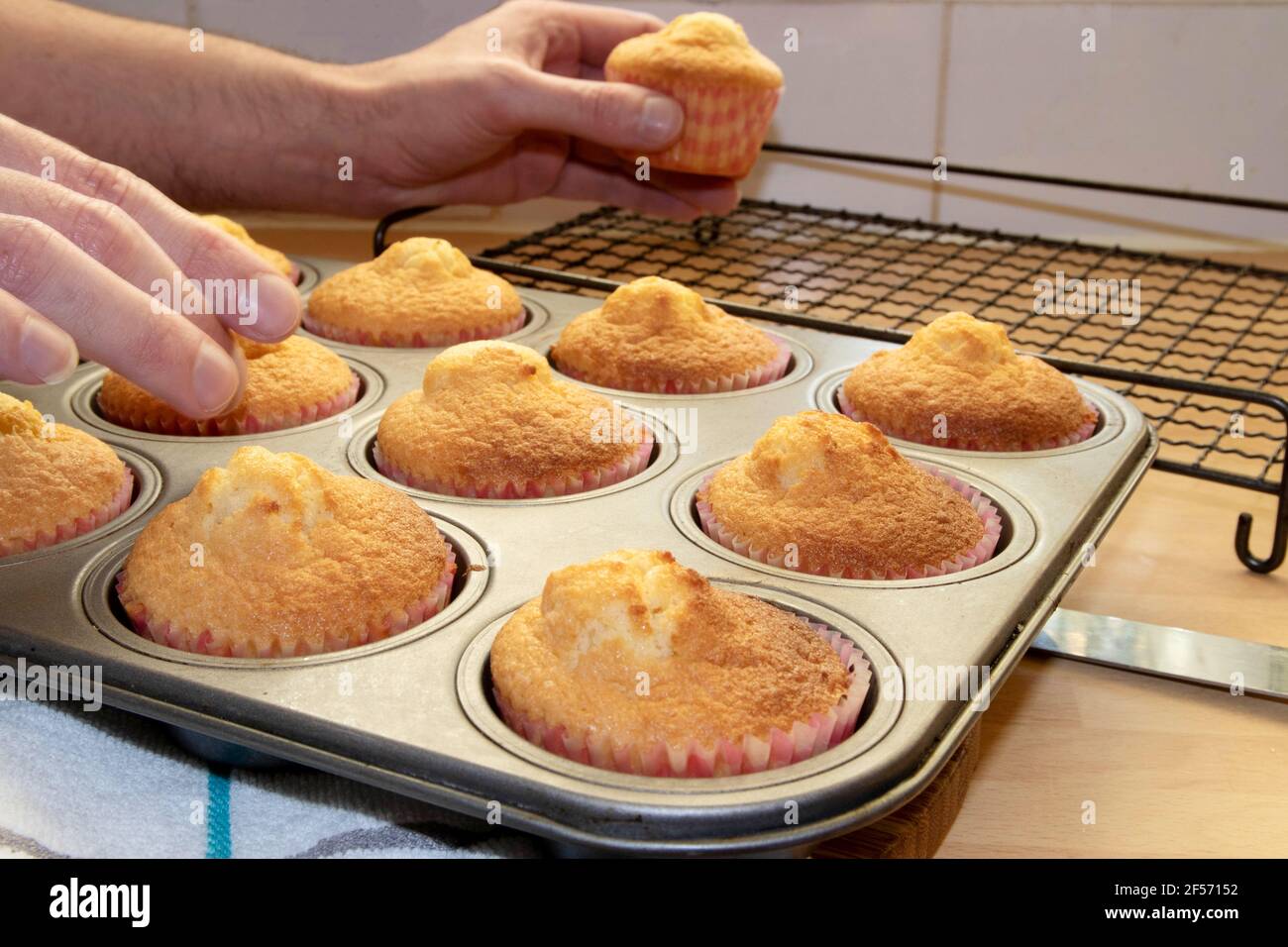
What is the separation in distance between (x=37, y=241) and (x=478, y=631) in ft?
1.79

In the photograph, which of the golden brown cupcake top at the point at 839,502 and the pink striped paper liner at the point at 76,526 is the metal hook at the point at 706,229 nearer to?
the golden brown cupcake top at the point at 839,502

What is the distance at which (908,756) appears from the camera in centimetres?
96

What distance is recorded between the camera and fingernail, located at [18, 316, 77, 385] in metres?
1.13

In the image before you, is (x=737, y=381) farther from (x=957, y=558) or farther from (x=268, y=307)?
(x=268, y=307)

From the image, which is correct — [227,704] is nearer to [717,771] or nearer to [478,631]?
[478,631]

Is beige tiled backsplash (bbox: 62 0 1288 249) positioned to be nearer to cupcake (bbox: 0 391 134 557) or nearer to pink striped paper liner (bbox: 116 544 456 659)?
cupcake (bbox: 0 391 134 557)

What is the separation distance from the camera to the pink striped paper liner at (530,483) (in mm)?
1450

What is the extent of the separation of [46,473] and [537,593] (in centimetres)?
56

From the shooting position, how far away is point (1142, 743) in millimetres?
1236

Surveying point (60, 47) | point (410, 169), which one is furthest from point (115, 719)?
point (60, 47)

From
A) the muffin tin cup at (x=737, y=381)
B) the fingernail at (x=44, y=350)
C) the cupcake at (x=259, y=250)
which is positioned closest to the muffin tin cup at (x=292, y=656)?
the fingernail at (x=44, y=350)

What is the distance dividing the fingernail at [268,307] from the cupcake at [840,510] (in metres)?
0.48

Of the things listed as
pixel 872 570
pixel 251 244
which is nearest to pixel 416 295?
pixel 251 244

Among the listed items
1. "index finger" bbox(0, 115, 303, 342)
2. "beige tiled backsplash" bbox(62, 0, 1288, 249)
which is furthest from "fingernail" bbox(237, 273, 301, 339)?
"beige tiled backsplash" bbox(62, 0, 1288, 249)
